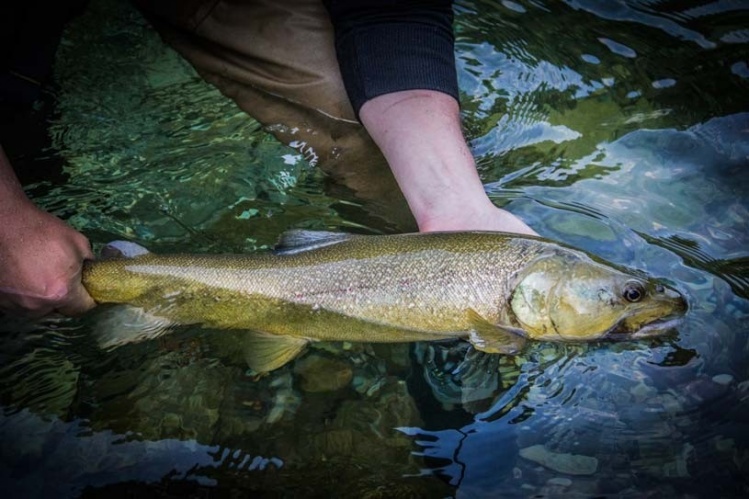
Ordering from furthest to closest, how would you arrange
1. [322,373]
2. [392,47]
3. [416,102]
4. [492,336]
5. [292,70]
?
[292,70] < [392,47] < [416,102] < [322,373] < [492,336]

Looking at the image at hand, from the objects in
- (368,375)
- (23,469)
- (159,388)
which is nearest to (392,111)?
(368,375)

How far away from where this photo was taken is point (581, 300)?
2.90 meters

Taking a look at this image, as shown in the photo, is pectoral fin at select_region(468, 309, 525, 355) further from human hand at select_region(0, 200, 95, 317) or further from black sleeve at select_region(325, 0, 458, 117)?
human hand at select_region(0, 200, 95, 317)

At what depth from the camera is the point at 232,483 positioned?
2.87m

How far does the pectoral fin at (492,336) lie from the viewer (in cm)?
287

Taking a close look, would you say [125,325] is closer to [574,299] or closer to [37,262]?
[37,262]

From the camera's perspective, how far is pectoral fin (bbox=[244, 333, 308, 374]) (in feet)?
10.4

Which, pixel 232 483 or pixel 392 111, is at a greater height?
pixel 392 111

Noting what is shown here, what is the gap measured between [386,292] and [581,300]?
2.81 feet

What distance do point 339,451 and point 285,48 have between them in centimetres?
252

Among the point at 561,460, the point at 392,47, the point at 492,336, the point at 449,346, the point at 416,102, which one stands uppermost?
the point at 392,47

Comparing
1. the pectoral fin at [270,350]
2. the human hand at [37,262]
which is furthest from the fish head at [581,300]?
the human hand at [37,262]

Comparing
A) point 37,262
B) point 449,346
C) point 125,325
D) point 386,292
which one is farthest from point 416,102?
point 37,262

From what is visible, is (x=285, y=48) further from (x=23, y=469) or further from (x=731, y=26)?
(x=731, y=26)
